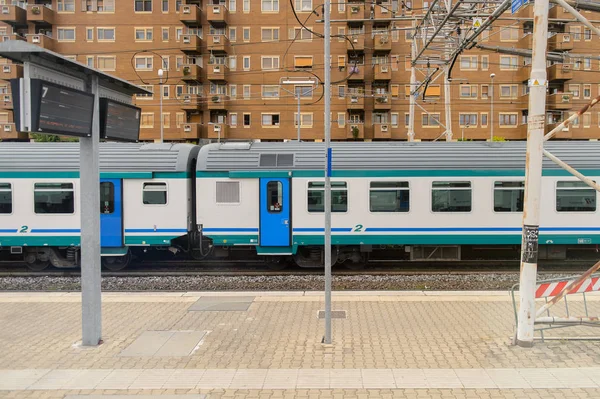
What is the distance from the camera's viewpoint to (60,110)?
20.4 feet

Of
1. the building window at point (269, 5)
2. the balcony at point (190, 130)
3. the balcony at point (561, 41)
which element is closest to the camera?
the balcony at point (561, 41)

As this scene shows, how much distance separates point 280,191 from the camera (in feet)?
43.8

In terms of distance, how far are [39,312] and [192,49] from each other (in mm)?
36517

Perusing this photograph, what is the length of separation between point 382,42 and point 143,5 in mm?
20695

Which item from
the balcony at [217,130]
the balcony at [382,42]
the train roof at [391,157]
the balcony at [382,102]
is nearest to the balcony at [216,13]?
the balcony at [217,130]

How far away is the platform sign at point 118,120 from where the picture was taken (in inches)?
288

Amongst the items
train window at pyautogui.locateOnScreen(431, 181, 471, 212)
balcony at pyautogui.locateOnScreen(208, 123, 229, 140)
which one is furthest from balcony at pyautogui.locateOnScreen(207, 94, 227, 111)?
train window at pyautogui.locateOnScreen(431, 181, 471, 212)

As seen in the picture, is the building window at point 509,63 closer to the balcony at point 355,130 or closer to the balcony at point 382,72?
the balcony at point 382,72

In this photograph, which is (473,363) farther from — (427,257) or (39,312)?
(427,257)

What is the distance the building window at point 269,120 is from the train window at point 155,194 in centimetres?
3020

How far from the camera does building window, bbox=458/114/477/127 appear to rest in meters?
43.0

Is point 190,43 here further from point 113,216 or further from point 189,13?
point 113,216

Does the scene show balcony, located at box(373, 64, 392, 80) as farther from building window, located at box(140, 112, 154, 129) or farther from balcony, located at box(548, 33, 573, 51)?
building window, located at box(140, 112, 154, 129)

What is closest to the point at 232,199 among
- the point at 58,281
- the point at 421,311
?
the point at 58,281
